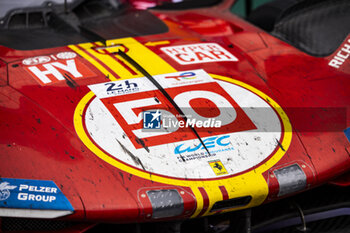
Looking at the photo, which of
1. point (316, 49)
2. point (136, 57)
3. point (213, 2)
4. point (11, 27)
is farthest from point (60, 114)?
point (213, 2)

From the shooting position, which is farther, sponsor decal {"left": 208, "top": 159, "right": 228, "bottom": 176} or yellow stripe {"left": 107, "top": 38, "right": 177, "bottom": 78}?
yellow stripe {"left": 107, "top": 38, "right": 177, "bottom": 78}

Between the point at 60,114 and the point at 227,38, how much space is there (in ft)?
2.76

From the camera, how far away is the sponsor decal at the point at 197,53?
1.77 m

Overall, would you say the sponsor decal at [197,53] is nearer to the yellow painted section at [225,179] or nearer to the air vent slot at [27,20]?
the yellow painted section at [225,179]

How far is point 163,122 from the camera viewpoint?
1471 mm

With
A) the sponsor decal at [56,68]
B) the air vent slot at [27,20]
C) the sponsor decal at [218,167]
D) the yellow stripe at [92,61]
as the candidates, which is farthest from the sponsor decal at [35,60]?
the sponsor decal at [218,167]

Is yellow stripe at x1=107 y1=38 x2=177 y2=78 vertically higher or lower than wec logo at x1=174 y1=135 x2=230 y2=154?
higher

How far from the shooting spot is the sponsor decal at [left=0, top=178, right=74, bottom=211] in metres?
1.19

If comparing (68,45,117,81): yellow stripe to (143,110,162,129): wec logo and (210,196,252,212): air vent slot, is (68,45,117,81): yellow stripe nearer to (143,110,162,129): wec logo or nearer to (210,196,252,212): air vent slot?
(143,110,162,129): wec logo

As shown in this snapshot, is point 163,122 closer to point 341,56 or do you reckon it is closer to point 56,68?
point 56,68

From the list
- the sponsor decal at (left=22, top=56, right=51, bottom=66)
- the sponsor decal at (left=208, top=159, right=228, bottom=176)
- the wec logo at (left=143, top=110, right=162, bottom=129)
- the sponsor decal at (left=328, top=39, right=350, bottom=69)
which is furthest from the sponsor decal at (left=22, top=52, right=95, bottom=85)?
the sponsor decal at (left=328, top=39, right=350, bottom=69)

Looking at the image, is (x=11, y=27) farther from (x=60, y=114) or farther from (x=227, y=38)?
(x=227, y=38)

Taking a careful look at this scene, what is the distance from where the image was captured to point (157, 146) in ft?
4.58

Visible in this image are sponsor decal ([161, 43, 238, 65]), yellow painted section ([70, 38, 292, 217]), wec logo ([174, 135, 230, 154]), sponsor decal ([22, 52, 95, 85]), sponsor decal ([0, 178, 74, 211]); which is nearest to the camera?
sponsor decal ([0, 178, 74, 211])
